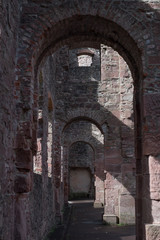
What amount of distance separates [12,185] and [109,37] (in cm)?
301

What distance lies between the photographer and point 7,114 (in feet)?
13.4

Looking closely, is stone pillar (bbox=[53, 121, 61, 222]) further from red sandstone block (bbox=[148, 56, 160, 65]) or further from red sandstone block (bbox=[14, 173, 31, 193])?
red sandstone block (bbox=[148, 56, 160, 65])

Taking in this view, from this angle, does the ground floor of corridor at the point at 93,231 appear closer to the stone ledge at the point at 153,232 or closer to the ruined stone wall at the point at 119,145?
the ruined stone wall at the point at 119,145

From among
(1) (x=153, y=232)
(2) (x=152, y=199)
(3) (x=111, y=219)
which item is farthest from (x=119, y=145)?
(1) (x=153, y=232)

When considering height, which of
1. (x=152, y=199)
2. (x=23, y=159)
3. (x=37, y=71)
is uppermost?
(x=37, y=71)

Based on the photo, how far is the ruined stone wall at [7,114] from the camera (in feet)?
12.4

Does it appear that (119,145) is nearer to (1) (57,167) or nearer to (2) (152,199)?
(1) (57,167)

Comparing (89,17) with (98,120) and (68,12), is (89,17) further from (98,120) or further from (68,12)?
(98,120)

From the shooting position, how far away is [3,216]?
3.74 m

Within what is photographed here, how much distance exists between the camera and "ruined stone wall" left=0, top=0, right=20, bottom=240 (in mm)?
3766

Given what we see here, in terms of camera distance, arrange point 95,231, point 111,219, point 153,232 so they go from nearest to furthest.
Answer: point 153,232, point 95,231, point 111,219

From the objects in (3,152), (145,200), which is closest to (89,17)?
(3,152)

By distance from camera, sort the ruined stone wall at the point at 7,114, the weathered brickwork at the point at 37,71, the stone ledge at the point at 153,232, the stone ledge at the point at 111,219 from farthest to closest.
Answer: the stone ledge at the point at 111,219 < the stone ledge at the point at 153,232 < the weathered brickwork at the point at 37,71 < the ruined stone wall at the point at 7,114

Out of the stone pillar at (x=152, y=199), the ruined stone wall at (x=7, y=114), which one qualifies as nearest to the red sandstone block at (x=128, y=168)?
the stone pillar at (x=152, y=199)
